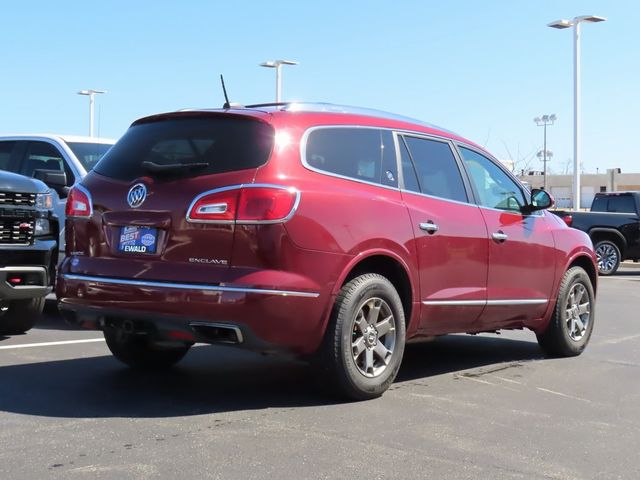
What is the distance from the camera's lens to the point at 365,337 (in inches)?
203

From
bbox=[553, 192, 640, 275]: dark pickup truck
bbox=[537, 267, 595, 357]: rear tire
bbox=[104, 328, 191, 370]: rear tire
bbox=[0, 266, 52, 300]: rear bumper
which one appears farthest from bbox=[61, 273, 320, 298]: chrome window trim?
bbox=[553, 192, 640, 275]: dark pickup truck

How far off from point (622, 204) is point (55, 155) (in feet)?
45.7

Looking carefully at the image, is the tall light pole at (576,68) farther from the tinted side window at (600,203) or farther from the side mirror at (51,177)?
the side mirror at (51,177)

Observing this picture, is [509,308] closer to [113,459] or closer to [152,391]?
[152,391]

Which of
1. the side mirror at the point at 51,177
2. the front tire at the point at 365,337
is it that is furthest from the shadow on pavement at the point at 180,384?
the side mirror at the point at 51,177

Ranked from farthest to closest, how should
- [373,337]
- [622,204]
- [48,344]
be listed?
A: [622,204] < [48,344] < [373,337]

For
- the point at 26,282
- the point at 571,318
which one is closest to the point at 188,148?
the point at 26,282

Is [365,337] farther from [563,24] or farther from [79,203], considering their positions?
[563,24]

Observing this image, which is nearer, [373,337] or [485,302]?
[373,337]

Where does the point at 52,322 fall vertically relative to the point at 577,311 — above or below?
below

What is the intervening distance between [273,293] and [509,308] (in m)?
2.62

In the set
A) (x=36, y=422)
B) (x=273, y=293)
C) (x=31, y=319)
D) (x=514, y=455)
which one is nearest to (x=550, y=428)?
(x=514, y=455)

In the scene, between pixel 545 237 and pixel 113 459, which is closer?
pixel 113 459

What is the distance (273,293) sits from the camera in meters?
4.59
